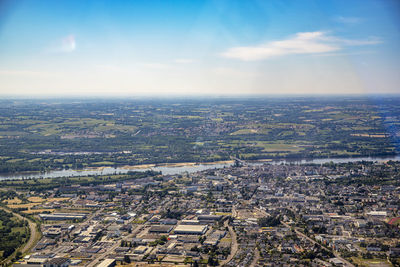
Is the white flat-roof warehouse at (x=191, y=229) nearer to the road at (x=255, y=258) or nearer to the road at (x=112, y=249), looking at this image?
the road at (x=112, y=249)

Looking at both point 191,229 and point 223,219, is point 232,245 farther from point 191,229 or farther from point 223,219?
point 223,219

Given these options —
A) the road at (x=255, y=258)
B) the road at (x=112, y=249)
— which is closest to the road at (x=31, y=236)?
the road at (x=112, y=249)

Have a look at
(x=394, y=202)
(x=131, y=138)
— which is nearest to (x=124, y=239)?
(x=394, y=202)

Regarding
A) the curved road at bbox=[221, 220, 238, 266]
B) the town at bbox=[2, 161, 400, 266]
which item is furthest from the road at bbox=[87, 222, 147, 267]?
the curved road at bbox=[221, 220, 238, 266]

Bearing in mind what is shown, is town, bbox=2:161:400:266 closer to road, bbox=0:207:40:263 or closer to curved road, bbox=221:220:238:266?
curved road, bbox=221:220:238:266

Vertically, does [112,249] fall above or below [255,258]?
below

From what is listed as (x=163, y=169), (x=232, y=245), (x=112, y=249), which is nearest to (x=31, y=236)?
(x=112, y=249)
